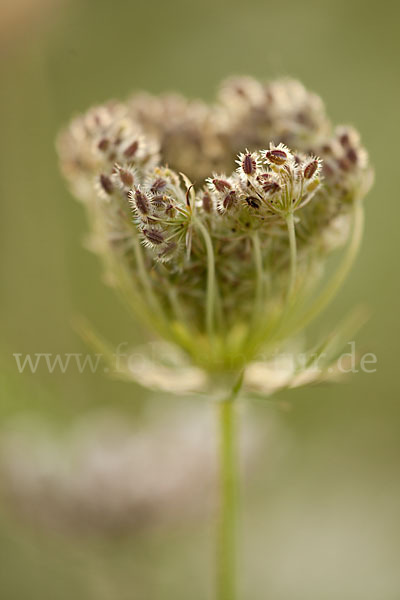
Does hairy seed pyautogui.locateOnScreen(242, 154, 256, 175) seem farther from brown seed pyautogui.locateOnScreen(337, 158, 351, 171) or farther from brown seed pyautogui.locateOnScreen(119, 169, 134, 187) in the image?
brown seed pyautogui.locateOnScreen(337, 158, 351, 171)

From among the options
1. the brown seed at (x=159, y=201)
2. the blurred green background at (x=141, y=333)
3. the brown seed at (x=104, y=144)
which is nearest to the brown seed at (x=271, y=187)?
the brown seed at (x=159, y=201)

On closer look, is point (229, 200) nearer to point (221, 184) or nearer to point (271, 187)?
point (221, 184)

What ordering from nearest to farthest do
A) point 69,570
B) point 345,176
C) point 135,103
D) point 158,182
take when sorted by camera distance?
point 158,182
point 345,176
point 135,103
point 69,570

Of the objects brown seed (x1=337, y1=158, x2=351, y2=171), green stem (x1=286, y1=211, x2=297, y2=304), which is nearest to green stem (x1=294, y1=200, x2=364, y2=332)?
brown seed (x1=337, y1=158, x2=351, y2=171)

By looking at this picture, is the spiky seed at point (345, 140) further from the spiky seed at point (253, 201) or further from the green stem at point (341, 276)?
the spiky seed at point (253, 201)

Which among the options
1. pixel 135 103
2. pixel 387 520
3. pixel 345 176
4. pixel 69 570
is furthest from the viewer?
pixel 387 520

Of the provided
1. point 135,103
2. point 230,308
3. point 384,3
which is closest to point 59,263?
point 135,103

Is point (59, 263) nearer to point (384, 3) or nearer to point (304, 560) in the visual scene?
point (304, 560)
